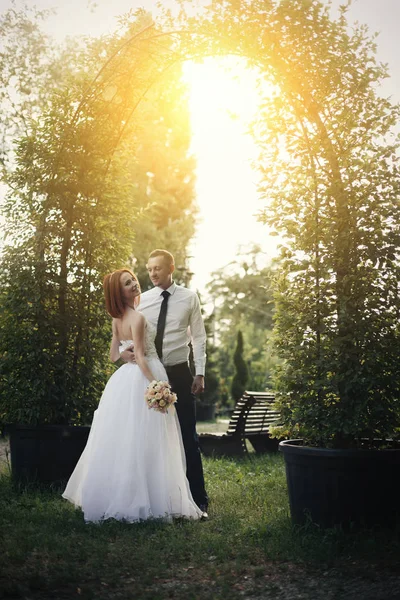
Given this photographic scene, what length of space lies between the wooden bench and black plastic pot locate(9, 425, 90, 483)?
291cm

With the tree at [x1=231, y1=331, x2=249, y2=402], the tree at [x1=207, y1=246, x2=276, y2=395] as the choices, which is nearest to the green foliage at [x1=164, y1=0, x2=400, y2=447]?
the tree at [x1=231, y1=331, x2=249, y2=402]

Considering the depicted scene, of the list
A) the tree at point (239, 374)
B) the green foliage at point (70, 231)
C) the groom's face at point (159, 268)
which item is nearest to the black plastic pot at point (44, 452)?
the green foliage at point (70, 231)

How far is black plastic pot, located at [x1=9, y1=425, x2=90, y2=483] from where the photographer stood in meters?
7.04

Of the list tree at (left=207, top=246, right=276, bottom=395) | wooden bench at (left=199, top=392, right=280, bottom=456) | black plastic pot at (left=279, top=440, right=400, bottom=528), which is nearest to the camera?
black plastic pot at (left=279, top=440, right=400, bottom=528)

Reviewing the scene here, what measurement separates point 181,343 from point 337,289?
62.7 inches

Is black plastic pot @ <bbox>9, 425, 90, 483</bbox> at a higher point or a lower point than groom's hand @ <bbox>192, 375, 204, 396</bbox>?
lower

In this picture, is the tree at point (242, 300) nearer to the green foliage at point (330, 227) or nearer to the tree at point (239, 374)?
the tree at point (239, 374)

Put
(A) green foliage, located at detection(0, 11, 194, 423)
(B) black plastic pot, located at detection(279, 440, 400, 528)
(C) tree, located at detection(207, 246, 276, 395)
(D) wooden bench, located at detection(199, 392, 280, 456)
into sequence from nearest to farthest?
(B) black plastic pot, located at detection(279, 440, 400, 528) < (A) green foliage, located at detection(0, 11, 194, 423) < (D) wooden bench, located at detection(199, 392, 280, 456) < (C) tree, located at detection(207, 246, 276, 395)

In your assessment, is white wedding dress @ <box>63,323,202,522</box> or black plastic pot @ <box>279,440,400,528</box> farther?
white wedding dress @ <box>63,323,202,522</box>

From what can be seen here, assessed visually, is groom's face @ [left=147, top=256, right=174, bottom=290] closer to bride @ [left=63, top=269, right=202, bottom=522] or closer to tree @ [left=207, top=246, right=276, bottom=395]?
bride @ [left=63, top=269, right=202, bottom=522]

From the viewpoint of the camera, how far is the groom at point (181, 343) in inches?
241

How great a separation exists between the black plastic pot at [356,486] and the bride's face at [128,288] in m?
2.07

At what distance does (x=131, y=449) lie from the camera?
561cm

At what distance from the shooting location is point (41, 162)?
7.81 metres
